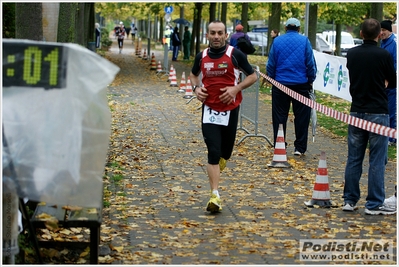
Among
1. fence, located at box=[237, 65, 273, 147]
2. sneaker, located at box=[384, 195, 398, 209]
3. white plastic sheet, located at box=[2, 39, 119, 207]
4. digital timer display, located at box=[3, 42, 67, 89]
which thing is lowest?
sneaker, located at box=[384, 195, 398, 209]

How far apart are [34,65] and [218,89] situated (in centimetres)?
353

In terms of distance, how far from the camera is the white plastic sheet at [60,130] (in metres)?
5.13

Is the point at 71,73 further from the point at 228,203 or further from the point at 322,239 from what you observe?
the point at 228,203

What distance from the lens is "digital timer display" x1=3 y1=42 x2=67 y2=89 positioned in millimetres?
5137

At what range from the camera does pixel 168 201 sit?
9.01 metres

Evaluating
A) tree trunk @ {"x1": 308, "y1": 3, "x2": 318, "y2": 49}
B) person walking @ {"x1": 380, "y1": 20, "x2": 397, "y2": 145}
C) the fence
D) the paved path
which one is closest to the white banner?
the paved path

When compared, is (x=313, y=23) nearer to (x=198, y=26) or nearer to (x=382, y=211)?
(x=198, y=26)

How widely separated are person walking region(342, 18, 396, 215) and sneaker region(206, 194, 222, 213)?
139 centimetres

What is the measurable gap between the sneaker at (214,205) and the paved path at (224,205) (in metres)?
0.07

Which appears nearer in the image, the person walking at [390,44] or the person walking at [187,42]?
the person walking at [390,44]

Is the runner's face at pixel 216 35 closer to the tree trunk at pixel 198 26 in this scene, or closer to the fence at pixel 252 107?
the fence at pixel 252 107

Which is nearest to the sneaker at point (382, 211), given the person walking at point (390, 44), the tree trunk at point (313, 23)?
the person walking at point (390, 44)

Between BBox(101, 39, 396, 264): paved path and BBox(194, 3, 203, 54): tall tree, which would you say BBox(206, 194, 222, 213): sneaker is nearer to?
BBox(101, 39, 396, 264): paved path

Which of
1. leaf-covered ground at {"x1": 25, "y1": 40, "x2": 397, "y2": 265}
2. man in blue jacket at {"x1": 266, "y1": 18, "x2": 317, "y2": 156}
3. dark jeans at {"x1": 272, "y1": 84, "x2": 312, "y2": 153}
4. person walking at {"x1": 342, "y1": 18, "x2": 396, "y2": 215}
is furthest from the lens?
dark jeans at {"x1": 272, "y1": 84, "x2": 312, "y2": 153}
